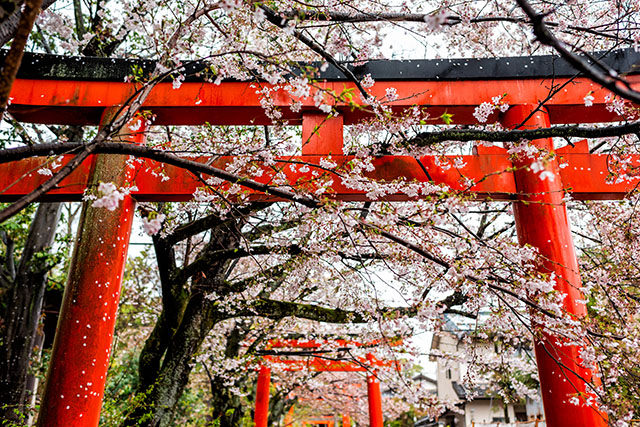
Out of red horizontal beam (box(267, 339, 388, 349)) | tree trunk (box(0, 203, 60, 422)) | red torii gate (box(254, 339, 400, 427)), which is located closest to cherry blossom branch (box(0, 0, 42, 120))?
tree trunk (box(0, 203, 60, 422))

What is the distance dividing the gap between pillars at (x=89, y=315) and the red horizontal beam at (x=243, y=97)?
59 centimetres

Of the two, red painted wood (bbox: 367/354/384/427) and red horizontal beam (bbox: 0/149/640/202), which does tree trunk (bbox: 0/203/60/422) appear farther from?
red painted wood (bbox: 367/354/384/427)

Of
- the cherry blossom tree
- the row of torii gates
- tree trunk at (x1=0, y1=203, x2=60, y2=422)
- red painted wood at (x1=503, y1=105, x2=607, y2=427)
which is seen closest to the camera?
the cherry blossom tree

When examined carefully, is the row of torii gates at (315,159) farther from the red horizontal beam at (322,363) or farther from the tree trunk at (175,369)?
the red horizontal beam at (322,363)

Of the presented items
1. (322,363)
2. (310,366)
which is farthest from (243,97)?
(310,366)

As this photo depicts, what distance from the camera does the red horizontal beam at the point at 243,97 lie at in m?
3.65

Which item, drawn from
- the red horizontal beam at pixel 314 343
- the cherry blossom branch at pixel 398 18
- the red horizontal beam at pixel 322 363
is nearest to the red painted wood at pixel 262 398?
the red horizontal beam at pixel 322 363

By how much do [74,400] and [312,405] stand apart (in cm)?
Result: 1752

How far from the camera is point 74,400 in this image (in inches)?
117

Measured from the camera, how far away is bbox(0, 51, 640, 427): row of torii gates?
318cm

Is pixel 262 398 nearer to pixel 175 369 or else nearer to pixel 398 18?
pixel 175 369

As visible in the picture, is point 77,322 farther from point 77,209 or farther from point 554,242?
point 77,209

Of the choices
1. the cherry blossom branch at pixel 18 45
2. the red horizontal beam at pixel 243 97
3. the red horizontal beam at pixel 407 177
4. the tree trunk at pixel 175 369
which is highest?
the red horizontal beam at pixel 243 97

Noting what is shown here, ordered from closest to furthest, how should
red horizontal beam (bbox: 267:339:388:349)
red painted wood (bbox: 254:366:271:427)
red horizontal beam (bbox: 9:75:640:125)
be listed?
red horizontal beam (bbox: 9:75:640:125)
red horizontal beam (bbox: 267:339:388:349)
red painted wood (bbox: 254:366:271:427)
